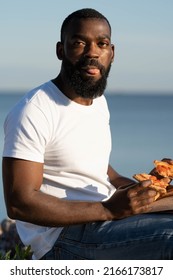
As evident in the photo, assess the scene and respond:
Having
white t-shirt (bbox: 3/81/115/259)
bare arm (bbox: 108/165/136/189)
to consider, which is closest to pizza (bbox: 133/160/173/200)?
white t-shirt (bbox: 3/81/115/259)

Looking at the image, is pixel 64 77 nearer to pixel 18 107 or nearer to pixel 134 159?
pixel 18 107

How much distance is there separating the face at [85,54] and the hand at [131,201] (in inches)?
25.7

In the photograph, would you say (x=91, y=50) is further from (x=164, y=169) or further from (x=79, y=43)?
(x=164, y=169)

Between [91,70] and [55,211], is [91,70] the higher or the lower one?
the higher one

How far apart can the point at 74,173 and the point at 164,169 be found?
1.90ft

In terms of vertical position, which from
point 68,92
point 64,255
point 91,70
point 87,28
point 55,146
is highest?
point 87,28

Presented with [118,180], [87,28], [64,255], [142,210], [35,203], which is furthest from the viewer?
[118,180]

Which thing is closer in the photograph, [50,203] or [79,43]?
[50,203]

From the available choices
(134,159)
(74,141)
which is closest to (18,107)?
(74,141)

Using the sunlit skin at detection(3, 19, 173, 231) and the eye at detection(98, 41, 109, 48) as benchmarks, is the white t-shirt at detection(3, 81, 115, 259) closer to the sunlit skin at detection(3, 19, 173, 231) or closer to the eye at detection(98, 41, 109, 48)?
the sunlit skin at detection(3, 19, 173, 231)

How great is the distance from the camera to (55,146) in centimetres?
451

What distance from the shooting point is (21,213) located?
14.3 feet

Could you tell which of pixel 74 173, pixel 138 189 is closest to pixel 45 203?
pixel 74 173

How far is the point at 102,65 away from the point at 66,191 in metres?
0.74
